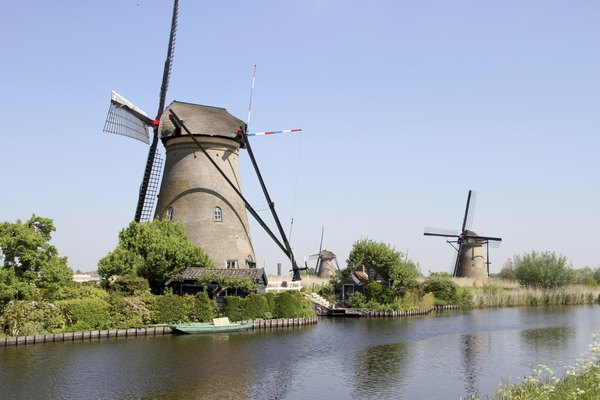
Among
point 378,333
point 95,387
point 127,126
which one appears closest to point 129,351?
point 95,387

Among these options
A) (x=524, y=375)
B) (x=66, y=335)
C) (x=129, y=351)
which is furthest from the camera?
(x=66, y=335)

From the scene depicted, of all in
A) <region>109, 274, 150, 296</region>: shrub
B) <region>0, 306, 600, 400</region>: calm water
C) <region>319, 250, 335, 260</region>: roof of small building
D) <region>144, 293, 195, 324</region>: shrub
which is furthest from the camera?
<region>319, 250, 335, 260</region>: roof of small building

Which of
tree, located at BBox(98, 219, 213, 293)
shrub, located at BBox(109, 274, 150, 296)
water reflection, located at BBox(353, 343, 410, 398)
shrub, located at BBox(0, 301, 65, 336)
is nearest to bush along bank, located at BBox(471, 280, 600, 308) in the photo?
tree, located at BBox(98, 219, 213, 293)

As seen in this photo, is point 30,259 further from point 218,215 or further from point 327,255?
point 327,255

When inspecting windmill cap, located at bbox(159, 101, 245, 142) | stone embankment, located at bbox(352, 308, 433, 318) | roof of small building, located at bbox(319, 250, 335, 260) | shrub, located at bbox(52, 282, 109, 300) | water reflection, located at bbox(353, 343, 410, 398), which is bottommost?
water reflection, located at bbox(353, 343, 410, 398)

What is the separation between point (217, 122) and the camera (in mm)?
41812

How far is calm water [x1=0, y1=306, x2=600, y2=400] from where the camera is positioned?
18781mm

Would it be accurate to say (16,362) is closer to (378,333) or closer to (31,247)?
(31,247)

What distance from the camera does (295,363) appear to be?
23500 mm

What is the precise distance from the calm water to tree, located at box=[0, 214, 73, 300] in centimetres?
350

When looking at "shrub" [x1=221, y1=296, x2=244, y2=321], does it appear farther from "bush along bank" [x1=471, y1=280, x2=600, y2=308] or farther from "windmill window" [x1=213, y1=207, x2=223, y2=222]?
"bush along bank" [x1=471, y1=280, x2=600, y2=308]

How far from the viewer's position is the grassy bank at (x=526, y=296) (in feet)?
177

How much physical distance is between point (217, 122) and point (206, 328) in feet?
51.3

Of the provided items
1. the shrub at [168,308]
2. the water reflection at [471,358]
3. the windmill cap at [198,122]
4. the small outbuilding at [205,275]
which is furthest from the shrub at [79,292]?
the water reflection at [471,358]
